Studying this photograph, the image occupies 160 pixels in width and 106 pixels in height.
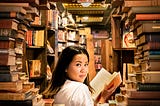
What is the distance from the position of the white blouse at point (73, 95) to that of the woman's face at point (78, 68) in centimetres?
6

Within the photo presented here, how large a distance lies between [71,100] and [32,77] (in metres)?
2.37

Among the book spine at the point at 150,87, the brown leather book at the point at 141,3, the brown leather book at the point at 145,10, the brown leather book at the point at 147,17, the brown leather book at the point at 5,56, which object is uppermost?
the brown leather book at the point at 141,3

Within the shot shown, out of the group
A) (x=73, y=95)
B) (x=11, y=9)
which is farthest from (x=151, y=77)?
(x=11, y=9)

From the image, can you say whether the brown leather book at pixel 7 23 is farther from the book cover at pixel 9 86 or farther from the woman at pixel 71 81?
the woman at pixel 71 81

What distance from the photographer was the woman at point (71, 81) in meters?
1.79

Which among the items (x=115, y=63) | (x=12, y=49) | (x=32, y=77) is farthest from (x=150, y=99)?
(x=32, y=77)

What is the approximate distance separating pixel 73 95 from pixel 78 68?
21cm

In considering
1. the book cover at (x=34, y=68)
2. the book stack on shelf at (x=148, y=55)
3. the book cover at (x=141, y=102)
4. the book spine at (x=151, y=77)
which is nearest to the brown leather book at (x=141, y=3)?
the book stack on shelf at (x=148, y=55)

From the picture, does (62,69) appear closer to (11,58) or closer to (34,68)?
(11,58)

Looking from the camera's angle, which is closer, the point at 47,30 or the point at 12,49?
the point at 12,49

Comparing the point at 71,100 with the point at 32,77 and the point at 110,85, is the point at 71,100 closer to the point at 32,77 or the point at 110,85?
the point at 110,85

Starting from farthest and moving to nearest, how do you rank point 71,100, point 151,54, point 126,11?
point 71,100 < point 126,11 < point 151,54

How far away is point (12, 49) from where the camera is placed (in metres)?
1.37

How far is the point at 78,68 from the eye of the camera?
1.93m
